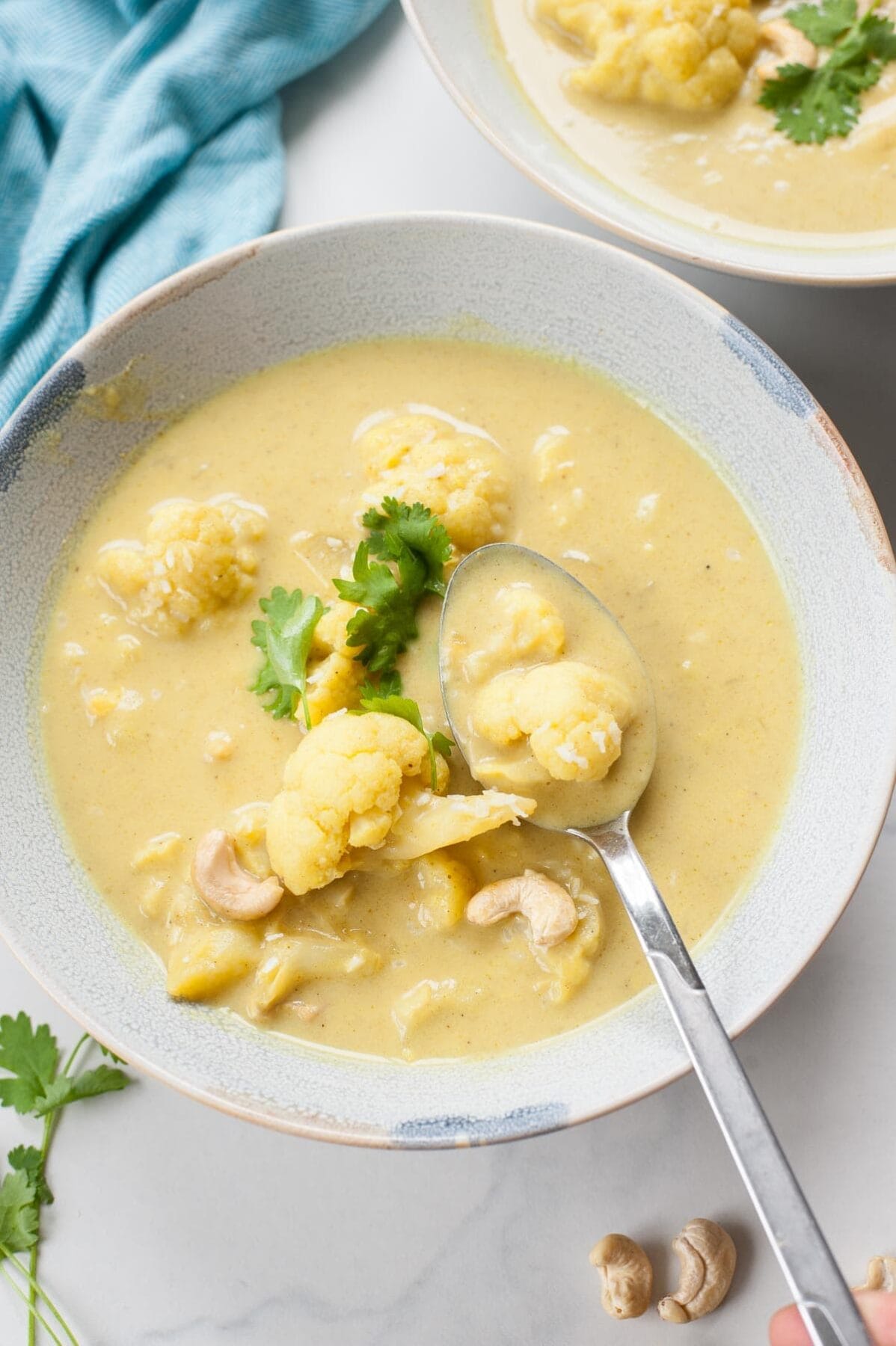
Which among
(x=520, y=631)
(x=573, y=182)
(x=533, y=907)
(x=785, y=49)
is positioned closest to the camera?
(x=533, y=907)

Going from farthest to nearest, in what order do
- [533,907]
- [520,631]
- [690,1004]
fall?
1. [520,631]
2. [533,907]
3. [690,1004]

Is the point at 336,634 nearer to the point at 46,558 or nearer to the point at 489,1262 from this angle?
the point at 46,558

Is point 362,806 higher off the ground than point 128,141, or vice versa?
point 128,141

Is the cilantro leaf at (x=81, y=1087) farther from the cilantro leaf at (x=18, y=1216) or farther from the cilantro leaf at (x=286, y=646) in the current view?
the cilantro leaf at (x=286, y=646)

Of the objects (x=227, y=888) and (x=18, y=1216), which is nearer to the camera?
(x=227, y=888)

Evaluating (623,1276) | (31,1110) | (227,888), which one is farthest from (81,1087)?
(623,1276)

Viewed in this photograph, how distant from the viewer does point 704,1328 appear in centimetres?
255

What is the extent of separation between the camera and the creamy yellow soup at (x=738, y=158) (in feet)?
9.23

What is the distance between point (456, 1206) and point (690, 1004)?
2.53 ft

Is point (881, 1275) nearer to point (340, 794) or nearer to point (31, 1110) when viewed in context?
point (340, 794)

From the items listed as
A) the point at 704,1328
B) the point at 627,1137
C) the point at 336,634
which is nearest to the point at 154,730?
the point at 336,634

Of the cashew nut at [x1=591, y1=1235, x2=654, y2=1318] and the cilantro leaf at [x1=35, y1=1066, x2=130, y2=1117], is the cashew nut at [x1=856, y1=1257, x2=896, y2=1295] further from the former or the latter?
the cilantro leaf at [x1=35, y1=1066, x2=130, y2=1117]

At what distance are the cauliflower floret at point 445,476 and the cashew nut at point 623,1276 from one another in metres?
1.38

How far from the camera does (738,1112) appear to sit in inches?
81.7
